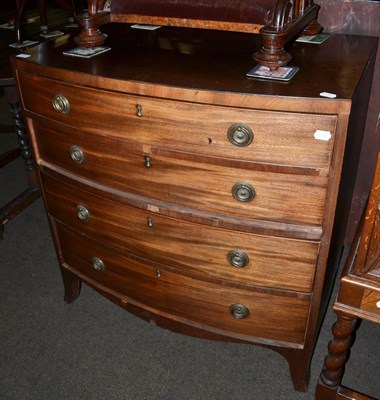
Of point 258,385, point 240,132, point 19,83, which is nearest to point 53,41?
point 19,83

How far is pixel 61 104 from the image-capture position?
143cm

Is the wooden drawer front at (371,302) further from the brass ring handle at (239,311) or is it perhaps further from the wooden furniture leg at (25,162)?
the wooden furniture leg at (25,162)

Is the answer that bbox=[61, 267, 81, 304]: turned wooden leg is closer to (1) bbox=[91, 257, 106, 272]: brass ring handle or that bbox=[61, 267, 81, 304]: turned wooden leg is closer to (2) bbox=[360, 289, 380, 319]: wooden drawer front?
(1) bbox=[91, 257, 106, 272]: brass ring handle

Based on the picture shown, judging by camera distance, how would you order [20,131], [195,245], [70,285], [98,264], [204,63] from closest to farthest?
[204,63], [195,245], [98,264], [70,285], [20,131]

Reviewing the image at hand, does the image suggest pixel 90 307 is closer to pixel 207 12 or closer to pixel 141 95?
pixel 141 95

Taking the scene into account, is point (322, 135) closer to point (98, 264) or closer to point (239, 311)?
point (239, 311)

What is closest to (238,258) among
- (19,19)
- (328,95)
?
(328,95)

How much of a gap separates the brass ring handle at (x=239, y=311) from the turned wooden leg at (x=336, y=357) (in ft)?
0.95

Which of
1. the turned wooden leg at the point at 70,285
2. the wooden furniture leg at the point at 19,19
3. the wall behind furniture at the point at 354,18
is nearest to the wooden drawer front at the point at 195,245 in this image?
the turned wooden leg at the point at 70,285

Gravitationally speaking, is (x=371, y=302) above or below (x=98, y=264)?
above

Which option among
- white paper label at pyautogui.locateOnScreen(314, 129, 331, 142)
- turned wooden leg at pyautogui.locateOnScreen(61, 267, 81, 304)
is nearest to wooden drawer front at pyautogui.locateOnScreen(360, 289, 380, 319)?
white paper label at pyautogui.locateOnScreen(314, 129, 331, 142)

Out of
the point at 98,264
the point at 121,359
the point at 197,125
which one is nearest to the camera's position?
the point at 197,125

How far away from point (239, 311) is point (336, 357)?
0.35m

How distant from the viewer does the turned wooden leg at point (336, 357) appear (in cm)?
145
